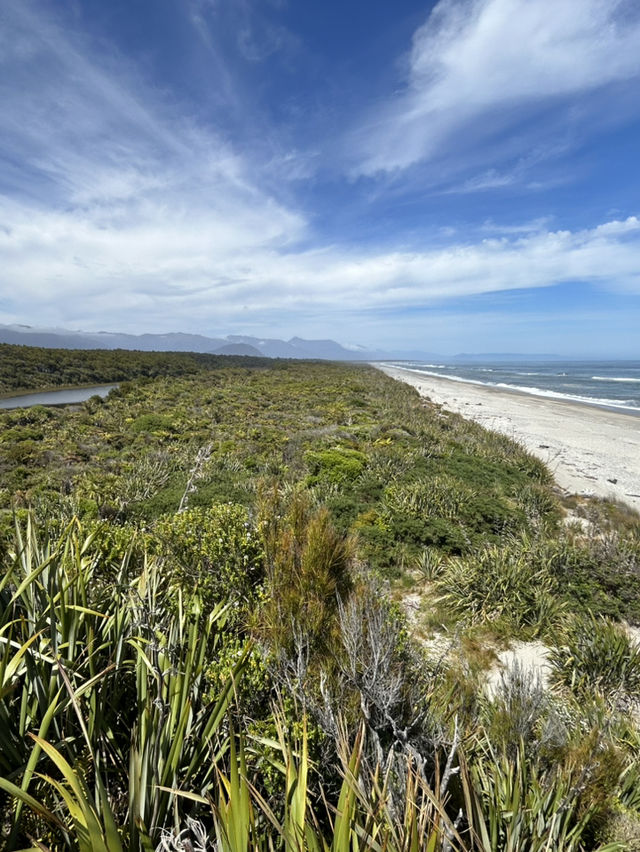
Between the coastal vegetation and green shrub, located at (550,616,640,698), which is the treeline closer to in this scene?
the coastal vegetation

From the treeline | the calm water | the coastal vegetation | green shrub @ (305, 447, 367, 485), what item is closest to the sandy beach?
the coastal vegetation

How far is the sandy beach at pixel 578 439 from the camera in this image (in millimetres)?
12008

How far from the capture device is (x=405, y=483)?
9195 mm

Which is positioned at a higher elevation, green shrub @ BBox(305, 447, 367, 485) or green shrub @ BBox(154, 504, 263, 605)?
green shrub @ BBox(154, 504, 263, 605)

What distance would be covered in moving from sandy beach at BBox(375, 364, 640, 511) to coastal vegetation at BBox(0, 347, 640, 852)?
3.32 meters

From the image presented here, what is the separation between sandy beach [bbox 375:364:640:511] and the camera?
473 inches

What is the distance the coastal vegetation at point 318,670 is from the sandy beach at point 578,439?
10.9 feet

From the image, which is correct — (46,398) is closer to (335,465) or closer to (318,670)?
(335,465)

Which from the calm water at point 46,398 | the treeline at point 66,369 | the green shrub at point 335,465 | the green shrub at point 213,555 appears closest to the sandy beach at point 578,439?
the green shrub at point 335,465

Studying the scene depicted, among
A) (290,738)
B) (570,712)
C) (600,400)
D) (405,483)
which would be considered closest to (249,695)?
(290,738)

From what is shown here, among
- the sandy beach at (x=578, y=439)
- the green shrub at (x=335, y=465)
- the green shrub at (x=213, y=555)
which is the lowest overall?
the sandy beach at (x=578, y=439)

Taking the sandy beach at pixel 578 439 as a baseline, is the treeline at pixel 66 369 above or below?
above

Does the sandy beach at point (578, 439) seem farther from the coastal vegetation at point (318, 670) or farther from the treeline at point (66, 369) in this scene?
the treeline at point (66, 369)

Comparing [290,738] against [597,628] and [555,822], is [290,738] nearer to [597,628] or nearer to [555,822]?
[555,822]
